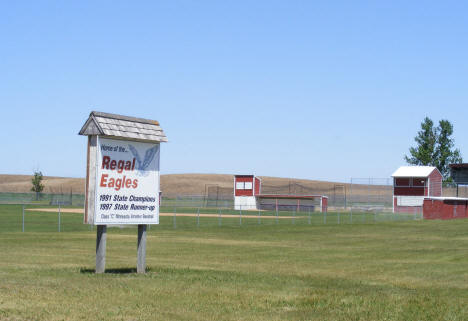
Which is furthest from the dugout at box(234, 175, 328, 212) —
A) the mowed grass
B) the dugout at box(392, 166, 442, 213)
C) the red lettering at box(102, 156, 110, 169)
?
the red lettering at box(102, 156, 110, 169)

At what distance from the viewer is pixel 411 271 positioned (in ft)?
61.9

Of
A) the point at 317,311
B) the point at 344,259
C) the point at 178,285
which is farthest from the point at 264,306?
the point at 344,259

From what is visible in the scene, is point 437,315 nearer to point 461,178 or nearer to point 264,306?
point 264,306

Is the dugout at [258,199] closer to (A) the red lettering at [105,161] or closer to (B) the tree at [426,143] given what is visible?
(B) the tree at [426,143]

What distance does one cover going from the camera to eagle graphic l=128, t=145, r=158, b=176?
16.7 m

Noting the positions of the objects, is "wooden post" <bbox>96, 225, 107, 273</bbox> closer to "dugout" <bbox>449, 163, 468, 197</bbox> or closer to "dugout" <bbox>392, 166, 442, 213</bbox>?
"dugout" <bbox>392, 166, 442, 213</bbox>

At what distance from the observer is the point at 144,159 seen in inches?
669

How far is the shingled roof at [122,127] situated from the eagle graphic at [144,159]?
277 mm

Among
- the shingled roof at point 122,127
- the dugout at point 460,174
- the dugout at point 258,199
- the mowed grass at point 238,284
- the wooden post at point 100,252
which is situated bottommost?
the mowed grass at point 238,284

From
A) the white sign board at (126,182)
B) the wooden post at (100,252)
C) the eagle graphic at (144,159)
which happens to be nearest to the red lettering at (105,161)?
the white sign board at (126,182)

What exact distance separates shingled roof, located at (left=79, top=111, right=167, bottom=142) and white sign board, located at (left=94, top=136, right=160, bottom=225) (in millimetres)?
200

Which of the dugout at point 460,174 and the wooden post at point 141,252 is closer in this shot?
the wooden post at point 141,252

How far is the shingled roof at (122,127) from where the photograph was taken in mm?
15809

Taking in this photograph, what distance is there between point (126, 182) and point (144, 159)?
0.79 m
